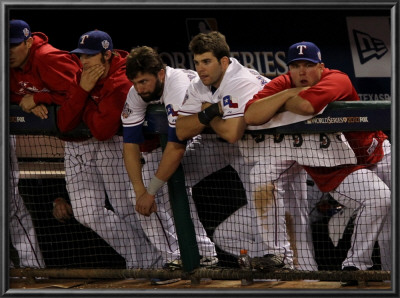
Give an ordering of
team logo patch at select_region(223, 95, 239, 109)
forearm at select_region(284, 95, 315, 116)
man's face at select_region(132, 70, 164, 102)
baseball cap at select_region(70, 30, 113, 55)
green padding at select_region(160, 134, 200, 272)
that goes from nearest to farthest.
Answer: forearm at select_region(284, 95, 315, 116), team logo patch at select_region(223, 95, 239, 109), man's face at select_region(132, 70, 164, 102), green padding at select_region(160, 134, 200, 272), baseball cap at select_region(70, 30, 113, 55)

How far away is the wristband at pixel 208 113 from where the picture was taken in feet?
12.9

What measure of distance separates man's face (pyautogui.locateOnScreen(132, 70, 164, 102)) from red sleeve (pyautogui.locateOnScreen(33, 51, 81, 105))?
473mm

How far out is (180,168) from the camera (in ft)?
13.6

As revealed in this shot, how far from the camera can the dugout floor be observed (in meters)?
4.02

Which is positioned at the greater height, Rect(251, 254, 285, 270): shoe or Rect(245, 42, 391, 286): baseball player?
Rect(245, 42, 391, 286): baseball player

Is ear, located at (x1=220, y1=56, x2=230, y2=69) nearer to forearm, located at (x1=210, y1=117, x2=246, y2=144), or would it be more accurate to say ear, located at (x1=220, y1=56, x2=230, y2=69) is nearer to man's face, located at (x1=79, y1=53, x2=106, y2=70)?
forearm, located at (x1=210, y1=117, x2=246, y2=144)

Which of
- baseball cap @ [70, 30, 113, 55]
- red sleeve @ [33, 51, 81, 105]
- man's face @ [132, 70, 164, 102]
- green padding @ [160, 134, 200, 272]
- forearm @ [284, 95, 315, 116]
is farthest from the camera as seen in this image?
red sleeve @ [33, 51, 81, 105]

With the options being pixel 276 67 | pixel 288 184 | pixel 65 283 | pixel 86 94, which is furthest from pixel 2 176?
pixel 276 67

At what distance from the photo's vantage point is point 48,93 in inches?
171

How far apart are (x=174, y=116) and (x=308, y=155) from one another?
2.36 ft

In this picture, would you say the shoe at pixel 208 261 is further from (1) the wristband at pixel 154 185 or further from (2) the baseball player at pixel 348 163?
(2) the baseball player at pixel 348 163

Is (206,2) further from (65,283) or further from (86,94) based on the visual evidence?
(65,283)

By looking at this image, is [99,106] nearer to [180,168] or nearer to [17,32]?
[180,168]

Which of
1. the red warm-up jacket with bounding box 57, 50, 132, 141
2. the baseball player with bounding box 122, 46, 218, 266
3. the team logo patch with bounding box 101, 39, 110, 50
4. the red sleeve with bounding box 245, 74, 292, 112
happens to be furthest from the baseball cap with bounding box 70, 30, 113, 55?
the red sleeve with bounding box 245, 74, 292, 112
